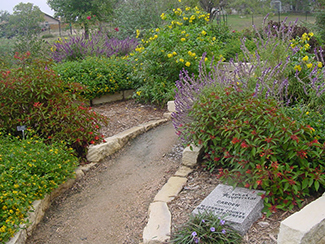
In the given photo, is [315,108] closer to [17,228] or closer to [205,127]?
[205,127]

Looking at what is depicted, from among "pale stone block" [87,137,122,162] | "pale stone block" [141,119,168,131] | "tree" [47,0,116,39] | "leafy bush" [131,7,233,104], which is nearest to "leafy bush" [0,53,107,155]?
"pale stone block" [87,137,122,162]

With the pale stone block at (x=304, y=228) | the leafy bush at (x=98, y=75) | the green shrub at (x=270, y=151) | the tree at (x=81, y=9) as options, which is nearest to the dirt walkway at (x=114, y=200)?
the green shrub at (x=270, y=151)

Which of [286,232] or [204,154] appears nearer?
[286,232]

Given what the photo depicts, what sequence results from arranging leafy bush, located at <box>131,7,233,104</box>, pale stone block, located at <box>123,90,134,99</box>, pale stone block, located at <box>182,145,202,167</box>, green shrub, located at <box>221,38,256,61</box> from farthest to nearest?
green shrub, located at <box>221,38,256,61</box> < pale stone block, located at <box>123,90,134,99</box> < leafy bush, located at <box>131,7,233,104</box> < pale stone block, located at <box>182,145,202,167</box>

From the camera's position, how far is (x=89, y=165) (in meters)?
4.11

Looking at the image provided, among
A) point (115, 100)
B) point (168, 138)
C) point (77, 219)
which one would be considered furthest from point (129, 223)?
point (115, 100)

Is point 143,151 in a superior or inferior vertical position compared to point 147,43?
inferior

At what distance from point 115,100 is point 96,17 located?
1141cm

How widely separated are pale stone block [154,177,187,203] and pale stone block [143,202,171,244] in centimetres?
10

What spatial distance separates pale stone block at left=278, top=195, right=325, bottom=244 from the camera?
2.19 m

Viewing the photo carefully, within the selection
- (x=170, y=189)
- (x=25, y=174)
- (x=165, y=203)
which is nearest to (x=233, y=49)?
(x=170, y=189)

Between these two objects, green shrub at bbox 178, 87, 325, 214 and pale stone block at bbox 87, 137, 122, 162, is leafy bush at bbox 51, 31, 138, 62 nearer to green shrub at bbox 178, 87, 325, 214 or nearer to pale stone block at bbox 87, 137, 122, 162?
pale stone block at bbox 87, 137, 122, 162

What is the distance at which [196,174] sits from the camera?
3.56m

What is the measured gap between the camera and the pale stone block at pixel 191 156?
365 cm
